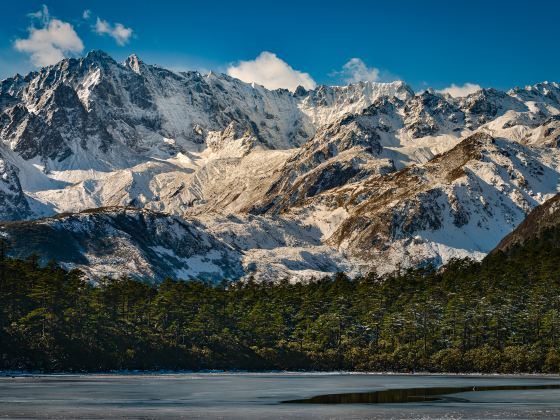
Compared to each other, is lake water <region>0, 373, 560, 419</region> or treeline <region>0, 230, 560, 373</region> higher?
treeline <region>0, 230, 560, 373</region>

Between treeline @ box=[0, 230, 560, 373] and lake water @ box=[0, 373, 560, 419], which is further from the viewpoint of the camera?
treeline @ box=[0, 230, 560, 373]

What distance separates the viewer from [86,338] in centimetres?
17112

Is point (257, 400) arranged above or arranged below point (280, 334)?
below

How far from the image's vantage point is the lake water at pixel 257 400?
7638 cm

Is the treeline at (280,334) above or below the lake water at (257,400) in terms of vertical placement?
above

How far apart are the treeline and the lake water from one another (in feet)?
124

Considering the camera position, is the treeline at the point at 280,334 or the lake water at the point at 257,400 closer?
the lake water at the point at 257,400

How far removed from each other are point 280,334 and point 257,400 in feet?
352

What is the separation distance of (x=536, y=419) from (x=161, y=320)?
136m

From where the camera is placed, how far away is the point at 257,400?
3625 inches

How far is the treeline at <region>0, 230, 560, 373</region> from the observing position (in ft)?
536

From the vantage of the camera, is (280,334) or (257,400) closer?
(257,400)

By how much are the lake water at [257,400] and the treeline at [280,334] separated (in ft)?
124

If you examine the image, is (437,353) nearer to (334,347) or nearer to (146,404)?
(334,347)
